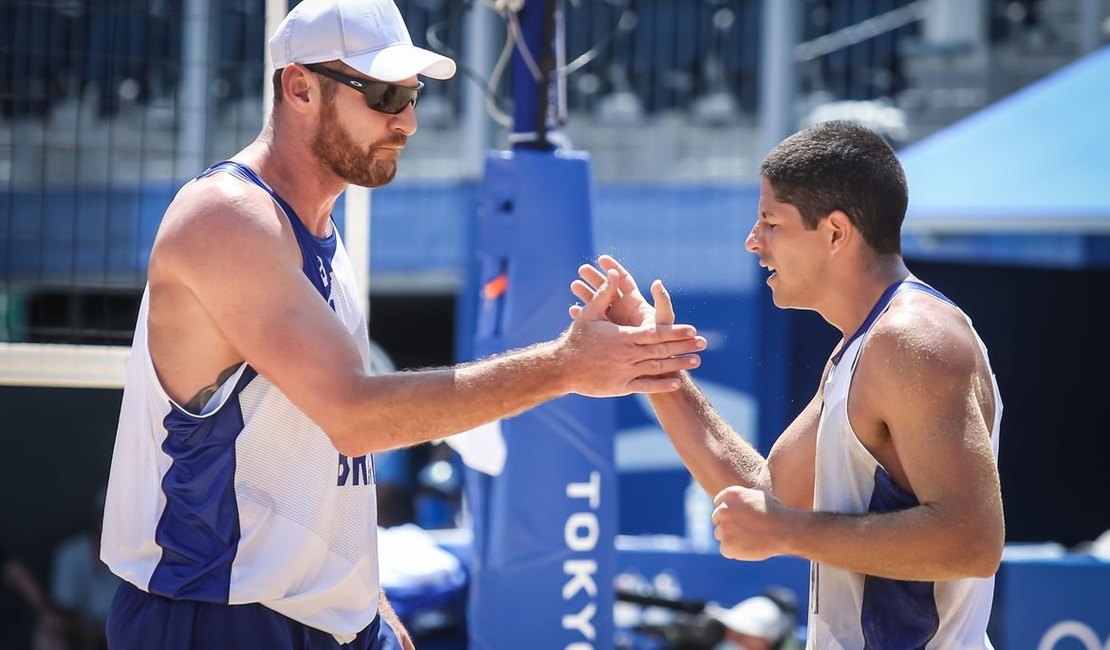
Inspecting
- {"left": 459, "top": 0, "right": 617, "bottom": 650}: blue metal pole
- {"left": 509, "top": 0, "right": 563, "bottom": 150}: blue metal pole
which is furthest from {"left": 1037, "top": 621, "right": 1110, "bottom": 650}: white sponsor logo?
{"left": 509, "top": 0, "right": 563, "bottom": 150}: blue metal pole

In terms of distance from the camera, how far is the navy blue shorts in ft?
7.80

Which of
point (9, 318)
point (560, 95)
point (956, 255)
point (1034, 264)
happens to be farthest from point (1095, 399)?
point (9, 318)

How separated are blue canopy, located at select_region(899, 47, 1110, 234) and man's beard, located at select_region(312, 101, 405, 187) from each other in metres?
4.57

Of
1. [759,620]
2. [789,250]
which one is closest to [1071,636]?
[759,620]

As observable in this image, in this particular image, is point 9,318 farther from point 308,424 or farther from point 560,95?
point 308,424

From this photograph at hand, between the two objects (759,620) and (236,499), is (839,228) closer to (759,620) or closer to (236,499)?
(236,499)

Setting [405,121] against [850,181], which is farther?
[405,121]

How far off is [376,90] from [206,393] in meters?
0.64

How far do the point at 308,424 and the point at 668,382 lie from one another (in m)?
0.66

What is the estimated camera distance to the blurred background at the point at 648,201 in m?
5.60

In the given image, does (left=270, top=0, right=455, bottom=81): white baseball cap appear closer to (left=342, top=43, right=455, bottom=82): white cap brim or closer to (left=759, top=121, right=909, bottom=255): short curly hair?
(left=342, top=43, right=455, bottom=82): white cap brim

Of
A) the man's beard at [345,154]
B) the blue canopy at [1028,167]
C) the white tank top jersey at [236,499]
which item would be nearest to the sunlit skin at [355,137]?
the man's beard at [345,154]

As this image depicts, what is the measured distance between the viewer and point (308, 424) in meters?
2.45

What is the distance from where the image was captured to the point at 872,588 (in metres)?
2.31
